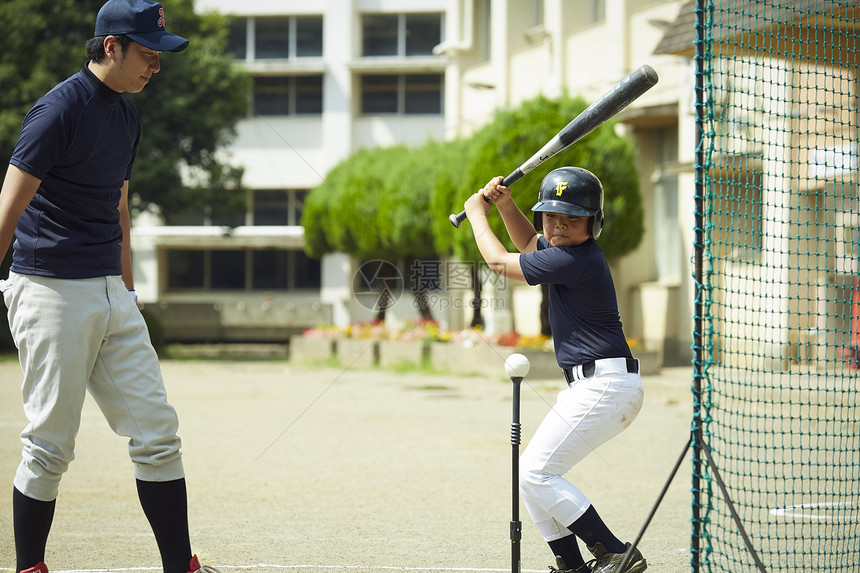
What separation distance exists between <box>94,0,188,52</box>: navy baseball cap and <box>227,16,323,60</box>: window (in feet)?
117

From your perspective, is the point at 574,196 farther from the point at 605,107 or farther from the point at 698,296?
the point at 698,296

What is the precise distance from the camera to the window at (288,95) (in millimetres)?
38781

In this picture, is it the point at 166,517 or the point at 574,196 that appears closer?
the point at 166,517

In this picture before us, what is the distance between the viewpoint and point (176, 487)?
13.8ft

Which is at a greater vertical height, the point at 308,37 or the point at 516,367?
the point at 308,37

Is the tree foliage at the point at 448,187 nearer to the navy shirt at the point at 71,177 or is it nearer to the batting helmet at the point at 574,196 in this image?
the batting helmet at the point at 574,196

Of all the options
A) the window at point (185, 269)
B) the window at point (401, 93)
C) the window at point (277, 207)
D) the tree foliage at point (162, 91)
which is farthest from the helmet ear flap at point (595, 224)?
the window at point (185, 269)

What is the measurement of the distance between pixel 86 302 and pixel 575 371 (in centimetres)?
204

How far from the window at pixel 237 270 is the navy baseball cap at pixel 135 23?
34.9 meters

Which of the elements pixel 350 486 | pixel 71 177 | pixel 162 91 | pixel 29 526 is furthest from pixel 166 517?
pixel 162 91

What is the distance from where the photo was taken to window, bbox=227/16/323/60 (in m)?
38.8

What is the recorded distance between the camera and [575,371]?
4.41 metres

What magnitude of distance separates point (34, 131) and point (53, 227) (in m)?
0.38

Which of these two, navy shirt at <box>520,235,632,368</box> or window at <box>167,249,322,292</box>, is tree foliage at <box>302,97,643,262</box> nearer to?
window at <box>167,249,322,292</box>
